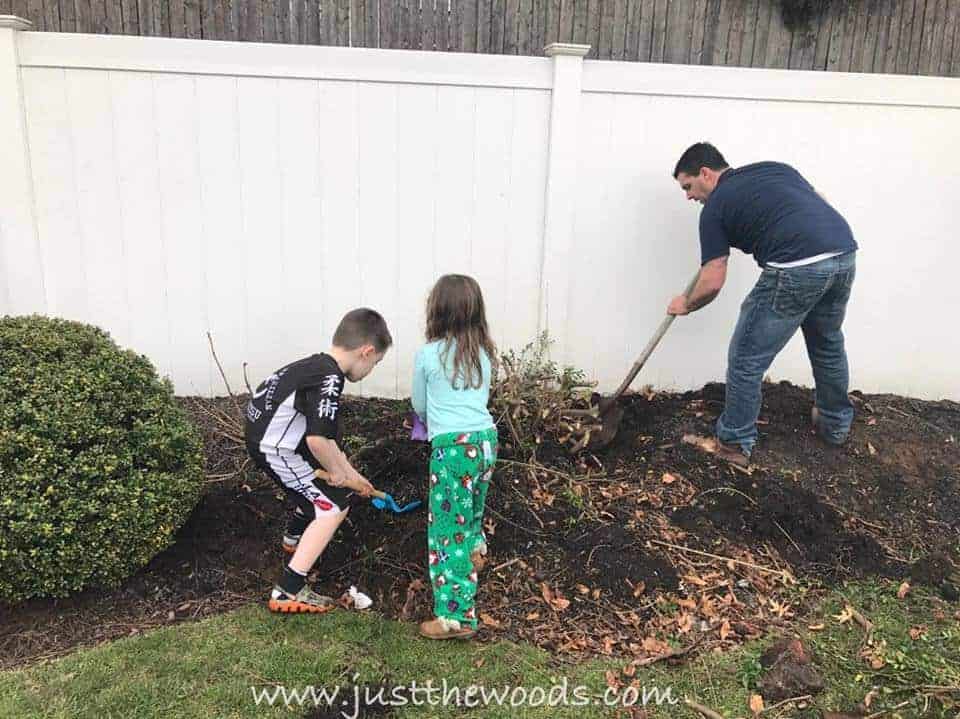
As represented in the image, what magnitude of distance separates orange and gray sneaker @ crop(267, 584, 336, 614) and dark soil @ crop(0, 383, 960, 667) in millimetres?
167

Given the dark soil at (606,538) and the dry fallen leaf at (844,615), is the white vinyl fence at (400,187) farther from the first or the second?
the dry fallen leaf at (844,615)

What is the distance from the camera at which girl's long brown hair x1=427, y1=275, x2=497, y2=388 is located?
3.14 metres

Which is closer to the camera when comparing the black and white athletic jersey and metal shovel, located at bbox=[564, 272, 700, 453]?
the black and white athletic jersey

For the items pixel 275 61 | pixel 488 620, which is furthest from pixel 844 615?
pixel 275 61

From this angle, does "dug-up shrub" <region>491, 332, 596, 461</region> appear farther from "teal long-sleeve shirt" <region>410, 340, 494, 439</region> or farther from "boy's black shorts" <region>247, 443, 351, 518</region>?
"boy's black shorts" <region>247, 443, 351, 518</region>

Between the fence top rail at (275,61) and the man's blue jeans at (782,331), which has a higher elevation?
the fence top rail at (275,61)

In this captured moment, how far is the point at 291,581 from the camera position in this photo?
3.17 meters

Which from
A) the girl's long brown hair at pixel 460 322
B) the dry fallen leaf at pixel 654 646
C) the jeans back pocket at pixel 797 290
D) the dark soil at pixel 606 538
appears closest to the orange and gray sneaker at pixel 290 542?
the dark soil at pixel 606 538

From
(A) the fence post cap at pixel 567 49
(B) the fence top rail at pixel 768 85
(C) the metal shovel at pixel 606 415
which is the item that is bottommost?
(C) the metal shovel at pixel 606 415

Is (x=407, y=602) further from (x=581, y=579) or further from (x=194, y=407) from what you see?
(x=194, y=407)

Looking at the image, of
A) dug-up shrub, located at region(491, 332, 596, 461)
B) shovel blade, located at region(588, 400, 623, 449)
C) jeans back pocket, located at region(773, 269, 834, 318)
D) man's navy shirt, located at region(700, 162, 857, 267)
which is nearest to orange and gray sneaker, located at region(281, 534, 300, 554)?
dug-up shrub, located at region(491, 332, 596, 461)

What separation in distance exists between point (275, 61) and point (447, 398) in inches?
106

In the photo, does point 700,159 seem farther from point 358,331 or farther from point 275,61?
point 275,61

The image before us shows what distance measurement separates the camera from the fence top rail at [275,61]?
14.7 feet
